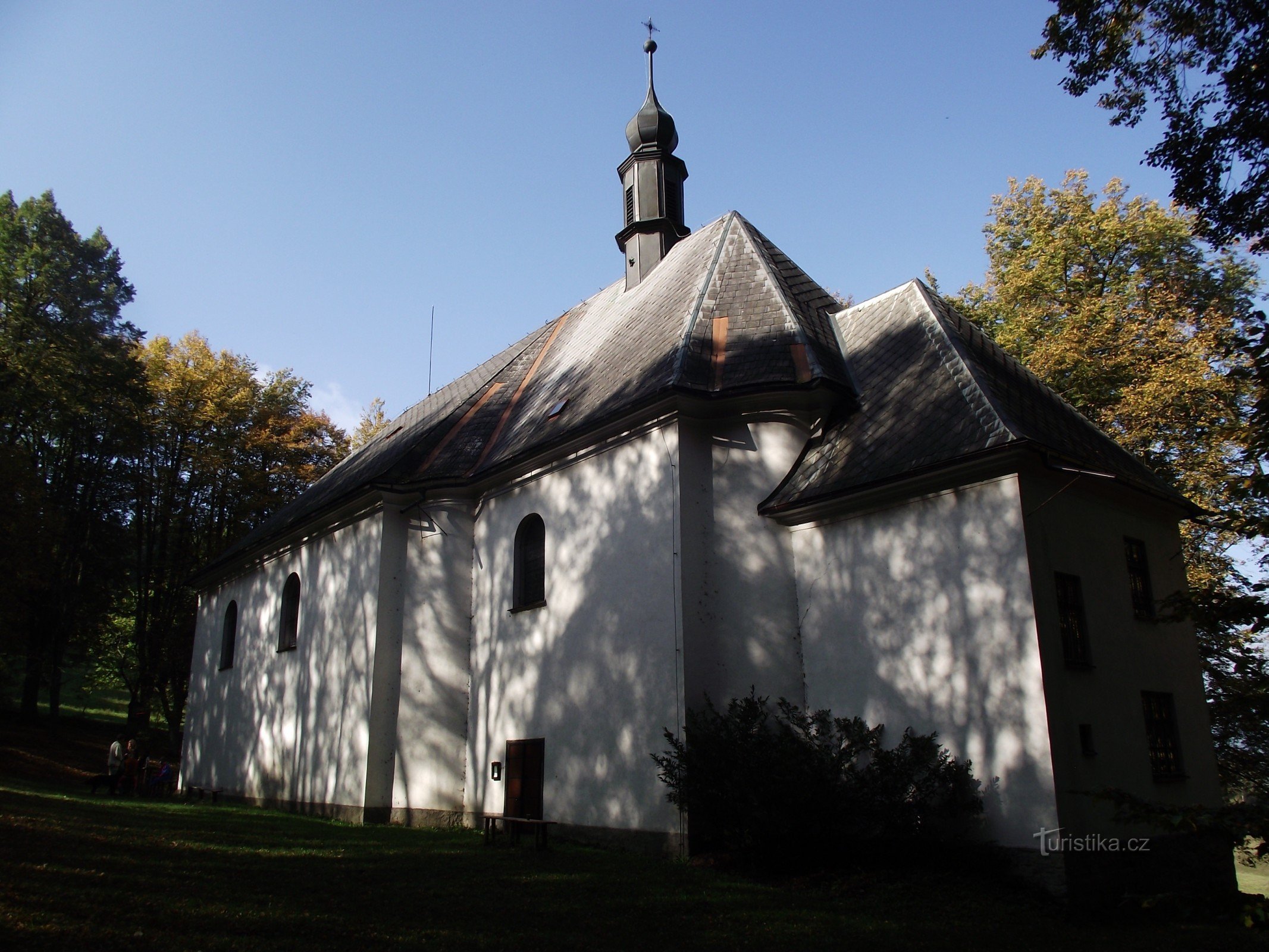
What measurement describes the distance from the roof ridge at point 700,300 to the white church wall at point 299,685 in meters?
6.68

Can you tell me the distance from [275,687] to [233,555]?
4623mm

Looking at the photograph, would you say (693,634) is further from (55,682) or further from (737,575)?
(55,682)

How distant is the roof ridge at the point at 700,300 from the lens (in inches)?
539

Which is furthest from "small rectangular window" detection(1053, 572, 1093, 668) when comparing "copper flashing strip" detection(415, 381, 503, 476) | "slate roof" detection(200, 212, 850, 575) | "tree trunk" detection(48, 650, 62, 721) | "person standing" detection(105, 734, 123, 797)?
"tree trunk" detection(48, 650, 62, 721)

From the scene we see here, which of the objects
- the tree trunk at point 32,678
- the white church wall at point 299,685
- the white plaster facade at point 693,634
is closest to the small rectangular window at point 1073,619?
the white plaster facade at point 693,634

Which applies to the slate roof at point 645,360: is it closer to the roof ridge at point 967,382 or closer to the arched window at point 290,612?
the arched window at point 290,612

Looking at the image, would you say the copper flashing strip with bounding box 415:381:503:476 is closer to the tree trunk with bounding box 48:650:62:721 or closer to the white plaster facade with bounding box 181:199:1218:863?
the white plaster facade with bounding box 181:199:1218:863

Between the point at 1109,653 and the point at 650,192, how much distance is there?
1471cm

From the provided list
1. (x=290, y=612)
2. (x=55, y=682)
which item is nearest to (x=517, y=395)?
(x=290, y=612)

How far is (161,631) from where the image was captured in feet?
106

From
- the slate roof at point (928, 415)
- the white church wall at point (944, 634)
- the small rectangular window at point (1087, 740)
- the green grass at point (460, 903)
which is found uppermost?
the slate roof at point (928, 415)

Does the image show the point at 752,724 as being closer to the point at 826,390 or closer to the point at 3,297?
the point at 826,390

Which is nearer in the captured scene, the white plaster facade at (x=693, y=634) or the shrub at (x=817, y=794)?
the shrub at (x=817, y=794)

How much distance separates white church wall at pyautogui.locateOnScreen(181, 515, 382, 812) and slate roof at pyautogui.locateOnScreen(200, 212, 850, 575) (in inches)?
43.4
